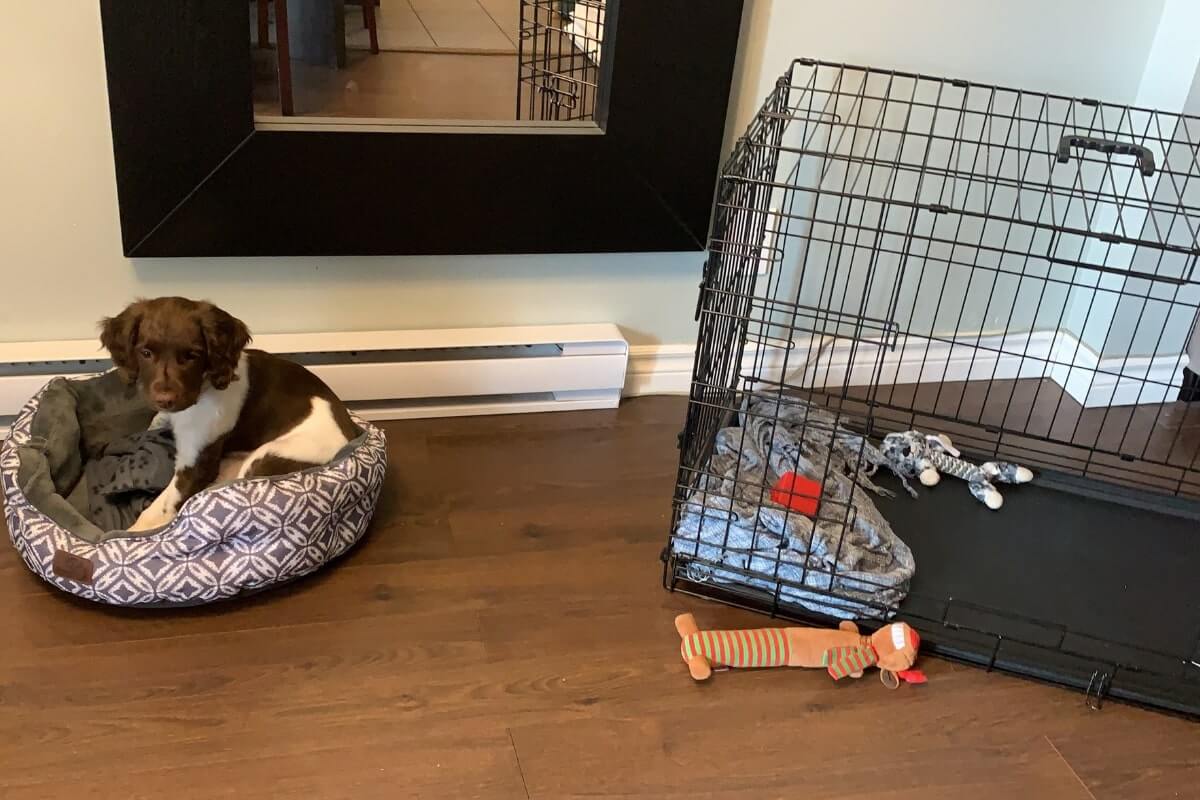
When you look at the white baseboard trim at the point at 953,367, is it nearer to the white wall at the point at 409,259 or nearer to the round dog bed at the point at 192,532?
the white wall at the point at 409,259

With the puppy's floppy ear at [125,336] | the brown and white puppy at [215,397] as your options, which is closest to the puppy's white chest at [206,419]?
the brown and white puppy at [215,397]

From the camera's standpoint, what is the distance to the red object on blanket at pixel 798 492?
1.94m

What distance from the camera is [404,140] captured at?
2.13 metres

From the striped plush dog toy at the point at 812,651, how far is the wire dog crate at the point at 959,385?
7 cm

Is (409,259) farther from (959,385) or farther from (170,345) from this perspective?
(959,385)

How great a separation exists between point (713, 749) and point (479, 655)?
16.2 inches

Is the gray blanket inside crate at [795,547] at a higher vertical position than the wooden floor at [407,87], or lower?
lower

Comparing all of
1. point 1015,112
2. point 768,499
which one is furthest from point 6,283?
point 1015,112

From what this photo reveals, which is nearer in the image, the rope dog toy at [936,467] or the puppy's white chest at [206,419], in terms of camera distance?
the puppy's white chest at [206,419]

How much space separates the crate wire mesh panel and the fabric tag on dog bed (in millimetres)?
1185

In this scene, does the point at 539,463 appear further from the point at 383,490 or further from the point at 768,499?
the point at 768,499

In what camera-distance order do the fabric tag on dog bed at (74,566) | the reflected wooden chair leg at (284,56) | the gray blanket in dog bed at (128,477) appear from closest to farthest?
the fabric tag on dog bed at (74,566)
the gray blanket in dog bed at (128,477)
the reflected wooden chair leg at (284,56)

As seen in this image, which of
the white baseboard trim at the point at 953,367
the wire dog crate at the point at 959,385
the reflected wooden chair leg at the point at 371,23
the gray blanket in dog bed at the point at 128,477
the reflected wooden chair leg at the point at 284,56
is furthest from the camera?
the white baseboard trim at the point at 953,367

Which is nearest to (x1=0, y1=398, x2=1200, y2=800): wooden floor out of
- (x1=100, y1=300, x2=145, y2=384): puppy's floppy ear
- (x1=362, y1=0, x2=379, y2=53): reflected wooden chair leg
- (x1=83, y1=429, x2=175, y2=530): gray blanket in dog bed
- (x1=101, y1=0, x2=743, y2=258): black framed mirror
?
(x1=83, y1=429, x2=175, y2=530): gray blanket in dog bed
